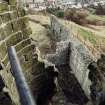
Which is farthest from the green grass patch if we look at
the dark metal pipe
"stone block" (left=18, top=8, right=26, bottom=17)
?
the dark metal pipe

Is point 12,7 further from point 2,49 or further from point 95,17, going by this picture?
point 95,17

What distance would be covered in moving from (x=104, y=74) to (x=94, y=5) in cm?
2963

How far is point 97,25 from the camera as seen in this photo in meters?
27.2

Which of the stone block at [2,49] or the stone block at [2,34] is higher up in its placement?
the stone block at [2,34]

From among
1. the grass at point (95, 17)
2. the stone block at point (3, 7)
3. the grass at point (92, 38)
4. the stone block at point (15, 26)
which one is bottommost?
the grass at point (95, 17)

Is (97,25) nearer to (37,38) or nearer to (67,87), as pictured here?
(37,38)

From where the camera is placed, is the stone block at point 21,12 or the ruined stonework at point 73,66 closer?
the stone block at point 21,12

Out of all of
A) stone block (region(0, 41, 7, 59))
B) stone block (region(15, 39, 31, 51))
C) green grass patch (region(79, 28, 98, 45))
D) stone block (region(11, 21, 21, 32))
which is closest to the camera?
stone block (region(0, 41, 7, 59))

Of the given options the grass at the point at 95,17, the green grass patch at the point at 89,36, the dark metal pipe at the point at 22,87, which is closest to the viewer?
the dark metal pipe at the point at 22,87

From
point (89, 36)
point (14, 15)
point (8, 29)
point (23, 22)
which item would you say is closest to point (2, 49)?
point (8, 29)

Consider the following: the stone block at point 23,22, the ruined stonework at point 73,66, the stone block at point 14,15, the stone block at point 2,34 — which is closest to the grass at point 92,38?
the ruined stonework at point 73,66

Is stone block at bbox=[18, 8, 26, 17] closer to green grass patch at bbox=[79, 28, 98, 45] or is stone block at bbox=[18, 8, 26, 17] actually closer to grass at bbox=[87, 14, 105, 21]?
green grass patch at bbox=[79, 28, 98, 45]

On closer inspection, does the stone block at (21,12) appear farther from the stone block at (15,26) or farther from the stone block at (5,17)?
the stone block at (5,17)

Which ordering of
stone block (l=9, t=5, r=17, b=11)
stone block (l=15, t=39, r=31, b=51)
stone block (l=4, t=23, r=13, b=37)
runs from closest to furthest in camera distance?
stone block (l=4, t=23, r=13, b=37) → stone block (l=9, t=5, r=17, b=11) → stone block (l=15, t=39, r=31, b=51)
